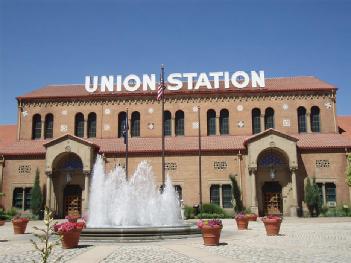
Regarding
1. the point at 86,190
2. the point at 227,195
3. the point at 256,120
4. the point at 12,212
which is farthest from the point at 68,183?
the point at 256,120

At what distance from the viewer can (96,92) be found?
45719 mm

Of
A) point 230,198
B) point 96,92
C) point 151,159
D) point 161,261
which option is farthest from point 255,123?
point 161,261

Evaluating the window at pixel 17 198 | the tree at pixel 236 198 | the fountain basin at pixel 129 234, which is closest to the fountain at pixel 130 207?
the fountain basin at pixel 129 234

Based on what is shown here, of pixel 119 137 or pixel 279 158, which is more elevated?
pixel 119 137

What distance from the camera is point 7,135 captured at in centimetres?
4888

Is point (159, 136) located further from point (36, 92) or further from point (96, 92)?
point (36, 92)

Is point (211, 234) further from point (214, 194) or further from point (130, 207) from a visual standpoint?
point (214, 194)

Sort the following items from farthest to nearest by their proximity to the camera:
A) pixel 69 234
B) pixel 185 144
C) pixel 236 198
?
pixel 185 144
pixel 236 198
pixel 69 234

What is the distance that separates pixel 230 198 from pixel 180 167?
5.72 meters

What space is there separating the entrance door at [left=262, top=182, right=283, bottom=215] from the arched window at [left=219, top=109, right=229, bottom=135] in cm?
778

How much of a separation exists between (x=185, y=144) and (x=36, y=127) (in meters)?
17.2

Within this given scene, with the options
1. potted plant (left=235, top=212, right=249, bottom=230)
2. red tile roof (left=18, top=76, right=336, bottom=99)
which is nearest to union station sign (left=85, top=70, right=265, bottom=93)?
red tile roof (left=18, top=76, right=336, bottom=99)

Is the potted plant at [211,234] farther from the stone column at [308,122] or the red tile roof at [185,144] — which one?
the stone column at [308,122]

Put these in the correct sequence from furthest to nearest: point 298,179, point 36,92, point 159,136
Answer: point 36,92 < point 159,136 < point 298,179
